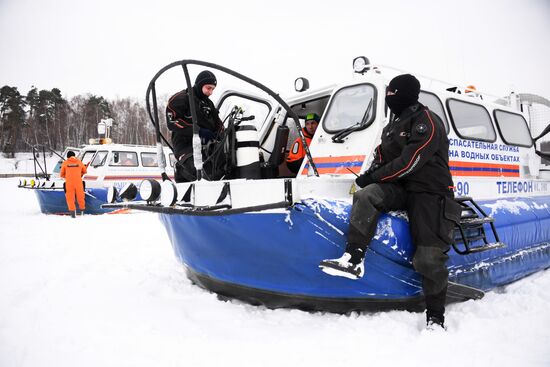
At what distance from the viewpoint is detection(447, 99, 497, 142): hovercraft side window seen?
4059mm

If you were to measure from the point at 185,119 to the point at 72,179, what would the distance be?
25.7 ft

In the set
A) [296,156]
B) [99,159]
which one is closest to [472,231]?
[296,156]

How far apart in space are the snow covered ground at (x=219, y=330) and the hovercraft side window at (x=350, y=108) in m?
1.59

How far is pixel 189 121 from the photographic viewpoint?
3.44 meters

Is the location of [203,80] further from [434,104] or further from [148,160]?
[148,160]

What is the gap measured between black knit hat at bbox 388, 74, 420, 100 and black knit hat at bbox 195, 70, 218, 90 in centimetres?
162

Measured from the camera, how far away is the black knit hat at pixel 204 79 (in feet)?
11.5

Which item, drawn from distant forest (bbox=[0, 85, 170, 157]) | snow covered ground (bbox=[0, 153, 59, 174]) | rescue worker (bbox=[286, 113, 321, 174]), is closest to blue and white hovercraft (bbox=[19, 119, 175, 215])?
rescue worker (bbox=[286, 113, 321, 174])

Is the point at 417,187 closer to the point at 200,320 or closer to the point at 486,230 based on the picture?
the point at 486,230

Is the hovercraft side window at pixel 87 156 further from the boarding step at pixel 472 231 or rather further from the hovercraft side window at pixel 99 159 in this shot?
the boarding step at pixel 472 231

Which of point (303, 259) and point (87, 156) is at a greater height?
point (87, 156)

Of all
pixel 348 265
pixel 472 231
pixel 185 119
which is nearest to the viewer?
pixel 348 265

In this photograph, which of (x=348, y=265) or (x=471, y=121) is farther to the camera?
(x=471, y=121)

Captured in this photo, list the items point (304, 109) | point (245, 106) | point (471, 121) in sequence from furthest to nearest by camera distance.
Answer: point (304, 109) < point (471, 121) < point (245, 106)
